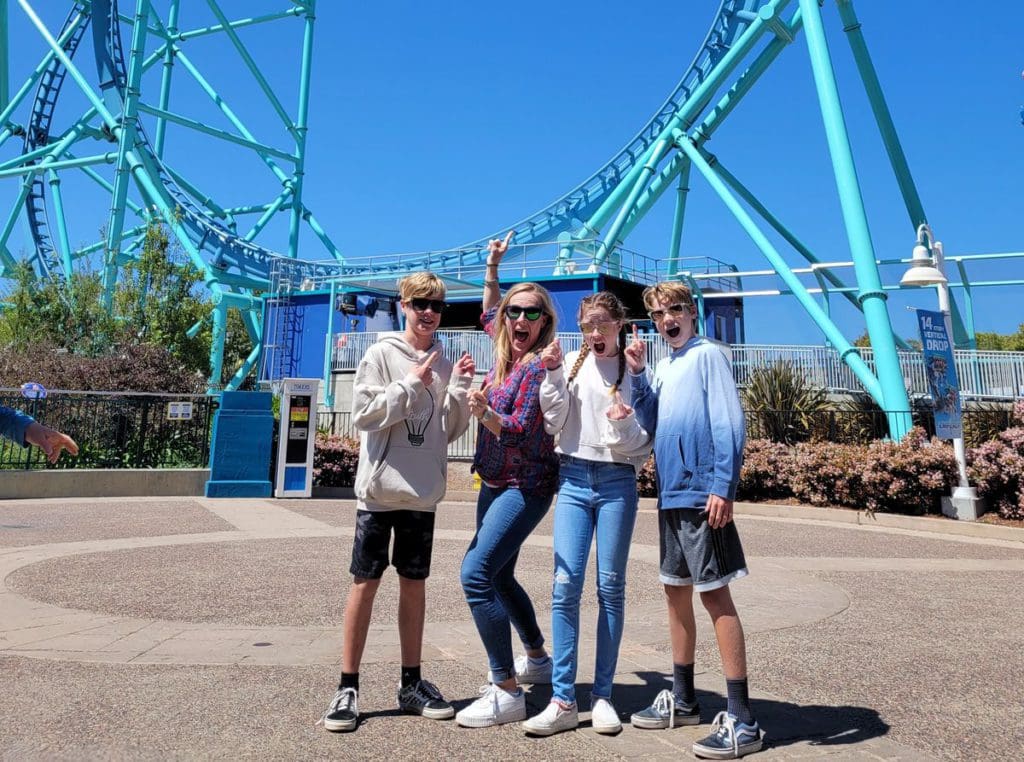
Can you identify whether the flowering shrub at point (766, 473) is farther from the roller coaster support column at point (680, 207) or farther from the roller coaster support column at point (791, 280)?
the roller coaster support column at point (680, 207)

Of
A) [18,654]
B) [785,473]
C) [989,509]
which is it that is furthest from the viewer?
[785,473]

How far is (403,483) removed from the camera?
303 cm

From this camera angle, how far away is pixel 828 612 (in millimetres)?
5031

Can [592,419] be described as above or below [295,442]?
above

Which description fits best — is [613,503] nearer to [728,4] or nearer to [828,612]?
[828,612]

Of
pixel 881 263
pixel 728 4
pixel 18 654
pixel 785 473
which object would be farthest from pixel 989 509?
pixel 728 4

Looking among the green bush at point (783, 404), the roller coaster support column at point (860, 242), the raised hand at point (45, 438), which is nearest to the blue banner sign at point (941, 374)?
the roller coaster support column at point (860, 242)

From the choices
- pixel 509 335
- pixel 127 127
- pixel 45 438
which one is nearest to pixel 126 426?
pixel 45 438

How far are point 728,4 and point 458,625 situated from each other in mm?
22848

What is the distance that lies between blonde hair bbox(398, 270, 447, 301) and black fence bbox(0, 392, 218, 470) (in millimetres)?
11626

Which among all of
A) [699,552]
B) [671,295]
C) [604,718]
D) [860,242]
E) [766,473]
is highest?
[860,242]

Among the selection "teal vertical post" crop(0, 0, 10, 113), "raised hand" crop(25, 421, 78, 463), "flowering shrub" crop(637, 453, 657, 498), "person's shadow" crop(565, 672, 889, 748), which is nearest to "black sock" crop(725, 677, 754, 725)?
"person's shadow" crop(565, 672, 889, 748)

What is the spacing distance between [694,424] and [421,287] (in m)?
1.24

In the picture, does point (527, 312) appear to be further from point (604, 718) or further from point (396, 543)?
point (604, 718)
